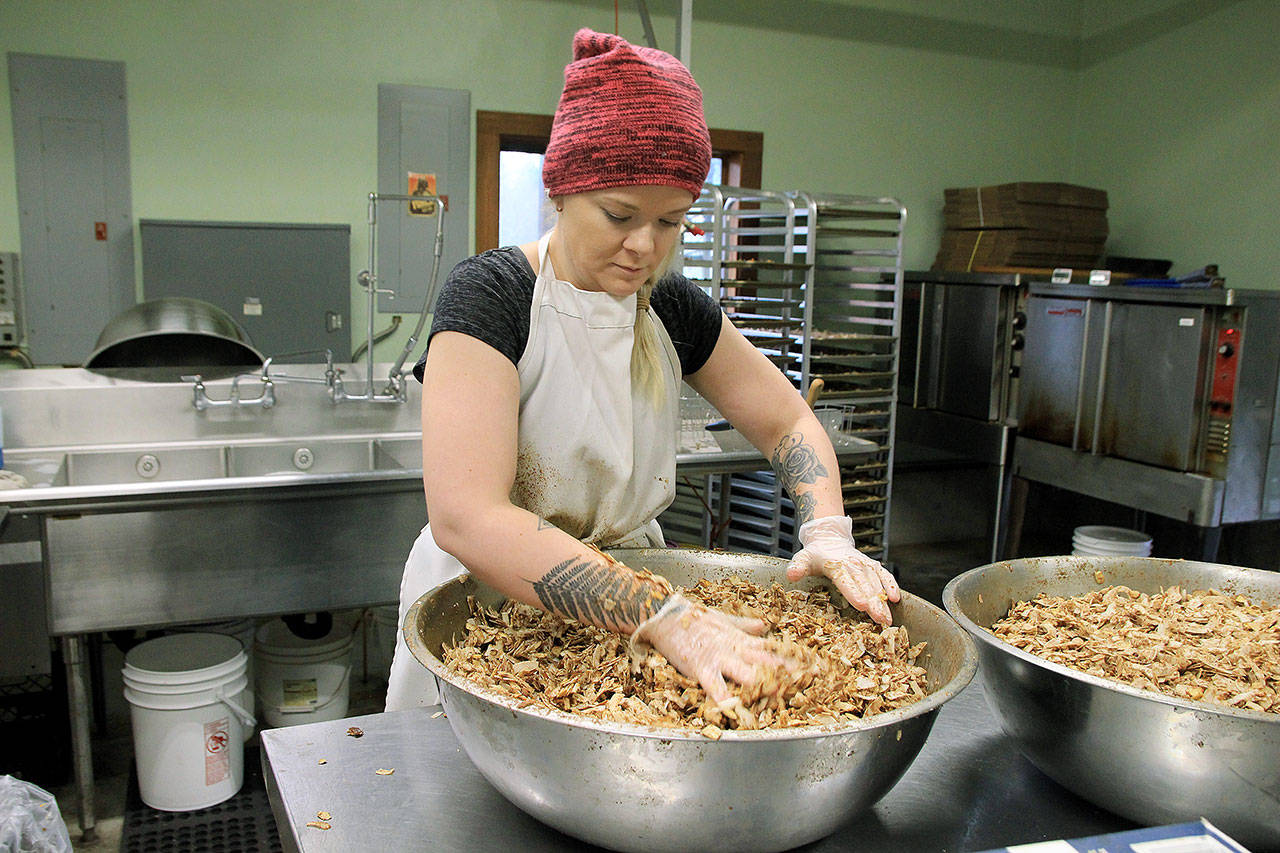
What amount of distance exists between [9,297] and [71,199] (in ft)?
1.76

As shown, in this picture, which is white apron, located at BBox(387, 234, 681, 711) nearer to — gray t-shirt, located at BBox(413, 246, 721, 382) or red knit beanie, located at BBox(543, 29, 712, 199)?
gray t-shirt, located at BBox(413, 246, 721, 382)

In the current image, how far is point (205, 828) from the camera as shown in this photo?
2812 millimetres

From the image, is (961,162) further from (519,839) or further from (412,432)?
(519,839)

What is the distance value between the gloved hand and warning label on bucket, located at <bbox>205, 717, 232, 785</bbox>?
2179mm

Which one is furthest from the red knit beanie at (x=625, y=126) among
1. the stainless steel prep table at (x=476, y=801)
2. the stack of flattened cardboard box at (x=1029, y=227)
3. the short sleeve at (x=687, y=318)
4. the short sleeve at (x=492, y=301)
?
the stack of flattened cardboard box at (x=1029, y=227)

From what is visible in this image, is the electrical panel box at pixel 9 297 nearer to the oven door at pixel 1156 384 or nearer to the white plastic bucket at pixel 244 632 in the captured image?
the white plastic bucket at pixel 244 632

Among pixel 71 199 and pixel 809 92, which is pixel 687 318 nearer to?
pixel 71 199

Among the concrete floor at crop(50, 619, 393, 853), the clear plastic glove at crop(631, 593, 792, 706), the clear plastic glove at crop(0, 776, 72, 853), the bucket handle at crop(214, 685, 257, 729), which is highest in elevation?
the clear plastic glove at crop(631, 593, 792, 706)

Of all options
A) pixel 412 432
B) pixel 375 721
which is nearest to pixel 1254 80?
pixel 412 432

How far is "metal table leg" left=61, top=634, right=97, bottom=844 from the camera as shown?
2719 millimetres

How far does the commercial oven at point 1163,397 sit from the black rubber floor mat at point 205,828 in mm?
3688

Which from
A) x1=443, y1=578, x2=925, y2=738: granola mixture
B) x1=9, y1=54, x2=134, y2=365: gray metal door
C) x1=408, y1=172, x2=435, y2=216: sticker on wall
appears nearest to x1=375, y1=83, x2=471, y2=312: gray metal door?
x1=408, y1=172, x2=435, y2=216: sticker on wall

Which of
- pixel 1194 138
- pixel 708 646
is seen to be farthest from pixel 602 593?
pixel 1194 138

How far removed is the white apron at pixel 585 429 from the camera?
1428 millimetres
